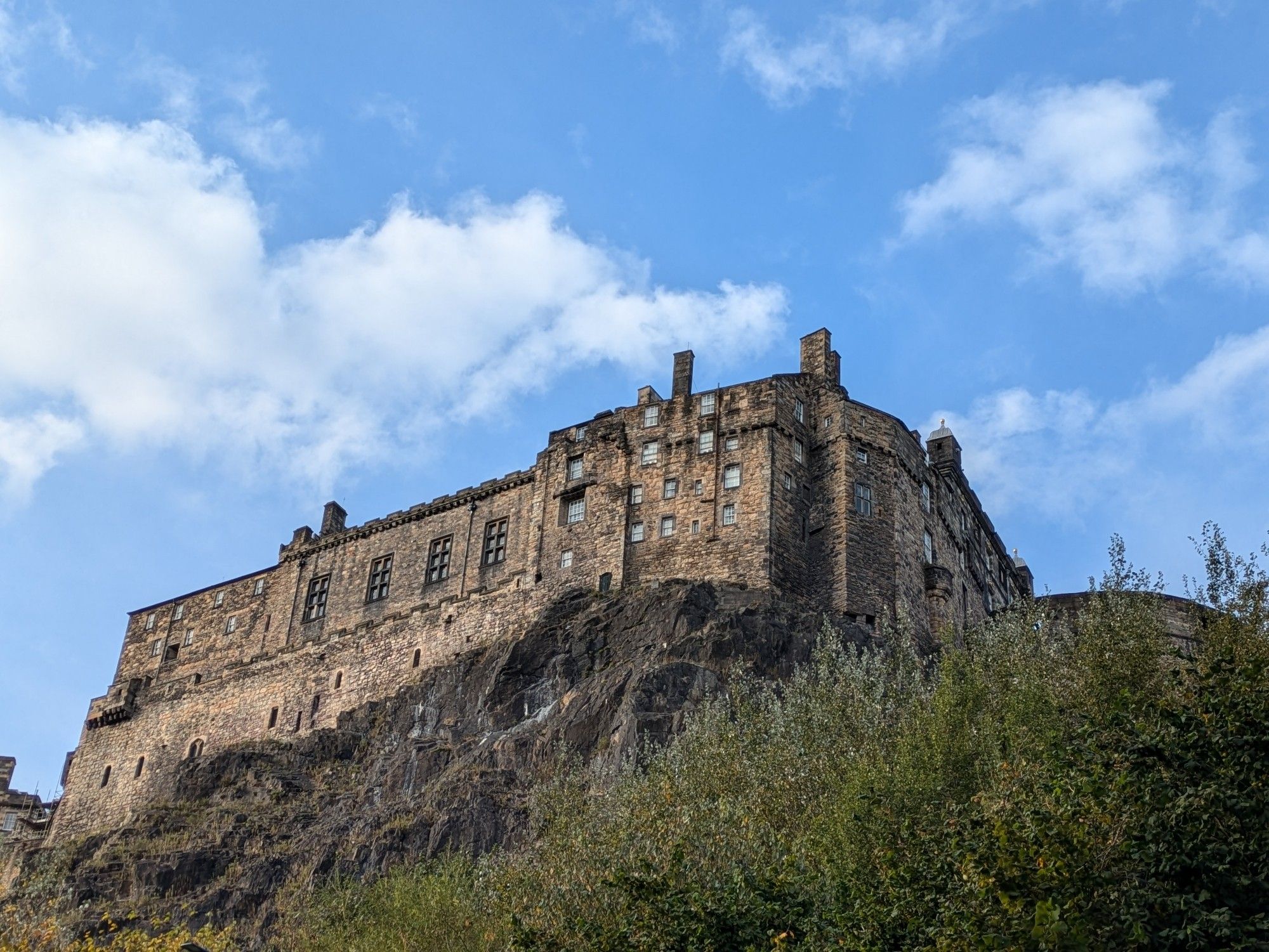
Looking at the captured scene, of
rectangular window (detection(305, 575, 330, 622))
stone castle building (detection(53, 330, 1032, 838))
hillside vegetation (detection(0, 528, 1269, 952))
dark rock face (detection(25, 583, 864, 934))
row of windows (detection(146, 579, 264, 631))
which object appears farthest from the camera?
row of windows (detection(146, 579, 264, 631))

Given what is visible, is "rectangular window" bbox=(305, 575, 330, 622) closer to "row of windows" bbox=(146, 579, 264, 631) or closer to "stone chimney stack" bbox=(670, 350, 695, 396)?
"row of windows" bbox=(146, 579, 264, 631)

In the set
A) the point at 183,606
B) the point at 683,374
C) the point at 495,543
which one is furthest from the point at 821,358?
the point at 183,606

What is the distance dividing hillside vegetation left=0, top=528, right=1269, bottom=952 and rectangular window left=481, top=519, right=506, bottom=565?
2262 centimetres

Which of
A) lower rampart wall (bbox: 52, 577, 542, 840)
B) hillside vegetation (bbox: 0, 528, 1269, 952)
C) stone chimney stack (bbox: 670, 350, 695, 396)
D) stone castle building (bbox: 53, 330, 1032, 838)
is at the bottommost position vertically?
hillside vegetation (bbox: 0, 528, 1269, 952)

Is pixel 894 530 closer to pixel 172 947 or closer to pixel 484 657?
pixel 484 657

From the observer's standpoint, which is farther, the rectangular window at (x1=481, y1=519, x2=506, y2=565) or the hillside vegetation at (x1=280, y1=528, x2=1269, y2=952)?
the rectangular window at (x1=481, y1=519, x2=506, y2=565)

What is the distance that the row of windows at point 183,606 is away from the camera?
7388 centimetres

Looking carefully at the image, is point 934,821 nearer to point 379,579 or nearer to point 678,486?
point 678,486

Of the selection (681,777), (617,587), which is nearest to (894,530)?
(617,587)

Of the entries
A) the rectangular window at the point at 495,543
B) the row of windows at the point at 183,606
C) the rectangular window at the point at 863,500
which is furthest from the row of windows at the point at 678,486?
the row of windows at the point at 183,606

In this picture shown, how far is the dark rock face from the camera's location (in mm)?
46906

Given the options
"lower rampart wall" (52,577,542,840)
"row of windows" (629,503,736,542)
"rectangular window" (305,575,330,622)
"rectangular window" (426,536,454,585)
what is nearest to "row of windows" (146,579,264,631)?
"rectangular window" (305,575,330,622)

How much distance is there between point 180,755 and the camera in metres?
70.1

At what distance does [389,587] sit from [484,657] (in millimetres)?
11392
